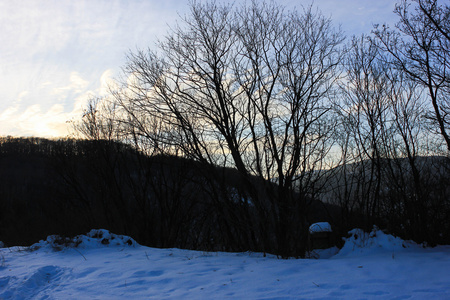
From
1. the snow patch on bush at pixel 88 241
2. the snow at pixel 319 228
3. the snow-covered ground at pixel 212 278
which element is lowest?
the snow-covered ground at pixel 212 278

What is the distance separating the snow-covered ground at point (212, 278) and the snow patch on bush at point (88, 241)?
0.96 m

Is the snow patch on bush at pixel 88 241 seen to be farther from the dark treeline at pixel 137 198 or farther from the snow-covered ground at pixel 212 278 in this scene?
the dark treeline at pixel 137 198

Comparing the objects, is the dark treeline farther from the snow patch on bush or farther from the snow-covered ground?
the snow-covered ground

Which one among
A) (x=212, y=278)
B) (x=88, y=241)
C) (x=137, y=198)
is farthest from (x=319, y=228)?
(x=137, y=198)

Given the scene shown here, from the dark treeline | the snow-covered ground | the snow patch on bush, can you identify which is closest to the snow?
the snow-covered ground

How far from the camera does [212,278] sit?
4699mm

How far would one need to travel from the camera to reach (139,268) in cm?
548

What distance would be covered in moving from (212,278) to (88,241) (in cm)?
510

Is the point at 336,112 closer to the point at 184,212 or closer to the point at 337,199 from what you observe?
the point at 337,199

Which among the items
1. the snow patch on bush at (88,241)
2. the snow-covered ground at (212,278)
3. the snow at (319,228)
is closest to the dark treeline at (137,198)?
the snow at (319,228)

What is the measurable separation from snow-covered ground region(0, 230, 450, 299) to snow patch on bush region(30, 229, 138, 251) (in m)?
0.96

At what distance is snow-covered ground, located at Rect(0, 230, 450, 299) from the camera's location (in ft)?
12.5

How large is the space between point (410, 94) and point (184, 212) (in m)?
13.1

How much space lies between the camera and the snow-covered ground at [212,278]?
381 centimetres
